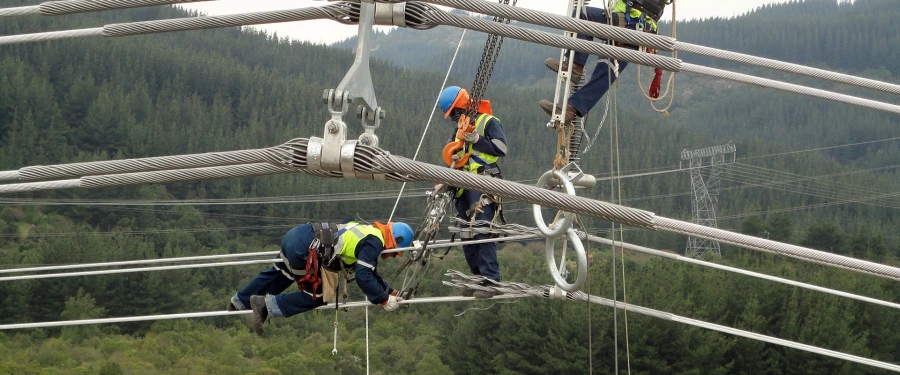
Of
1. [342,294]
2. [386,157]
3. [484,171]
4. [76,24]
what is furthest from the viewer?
[76,24]

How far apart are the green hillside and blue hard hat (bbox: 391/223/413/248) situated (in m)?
1.30

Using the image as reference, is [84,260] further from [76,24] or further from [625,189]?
[76,24]

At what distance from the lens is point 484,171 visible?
394 inches

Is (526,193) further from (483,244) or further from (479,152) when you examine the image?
(483,244)

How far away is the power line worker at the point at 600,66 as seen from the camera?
9.78 m

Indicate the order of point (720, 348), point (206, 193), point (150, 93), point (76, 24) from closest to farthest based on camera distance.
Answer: point (720, 348)
point (206, 193)
point (150, 93)
point (76, 24)

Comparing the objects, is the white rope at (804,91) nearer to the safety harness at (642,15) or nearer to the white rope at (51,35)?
the safety harness at (642,15)

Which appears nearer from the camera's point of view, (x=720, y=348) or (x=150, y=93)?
(x=720, y=348)

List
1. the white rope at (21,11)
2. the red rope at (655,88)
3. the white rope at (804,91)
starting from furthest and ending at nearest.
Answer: the red rope at (655,88)
the white rope at (21,11)
the white rope at (804,91)

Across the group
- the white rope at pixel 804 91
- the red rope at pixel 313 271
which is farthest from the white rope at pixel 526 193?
the red rope at pixel 313 271

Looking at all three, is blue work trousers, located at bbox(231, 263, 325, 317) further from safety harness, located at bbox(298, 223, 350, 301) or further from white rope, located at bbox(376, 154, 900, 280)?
white rope, located at bbox(376, 154, 900, 280)

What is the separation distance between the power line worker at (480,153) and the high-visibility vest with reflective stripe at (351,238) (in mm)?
1227

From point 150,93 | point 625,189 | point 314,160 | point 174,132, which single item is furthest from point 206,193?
point 314,160

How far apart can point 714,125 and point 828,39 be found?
3169cm
